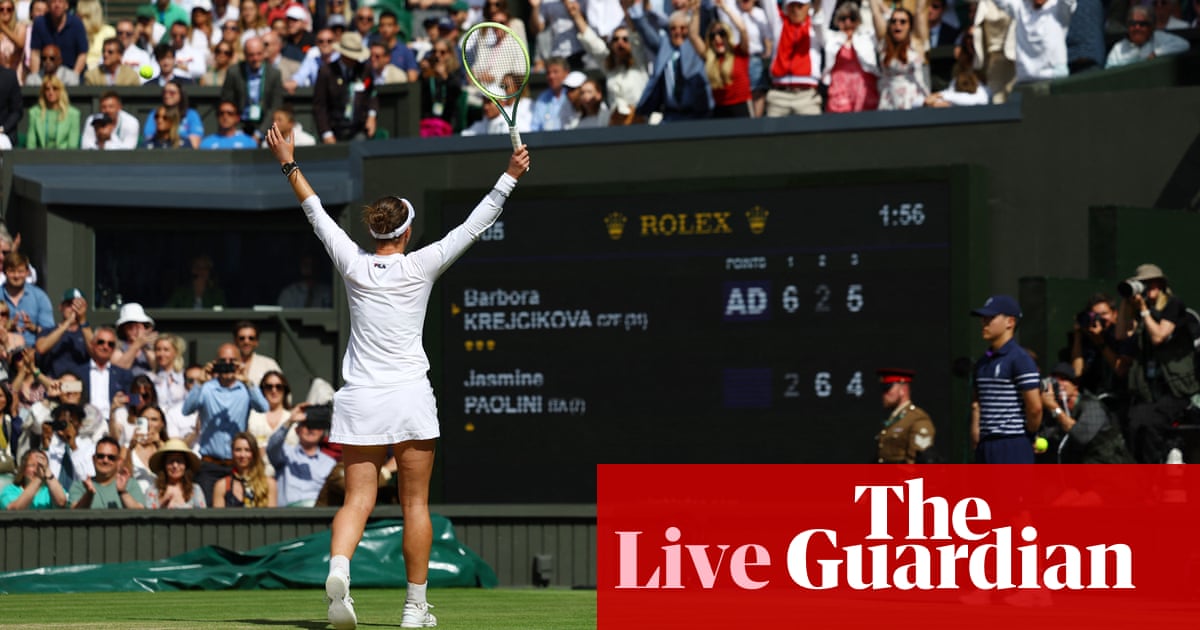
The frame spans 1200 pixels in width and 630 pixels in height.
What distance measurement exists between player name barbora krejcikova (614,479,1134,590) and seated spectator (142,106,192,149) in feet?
28.5

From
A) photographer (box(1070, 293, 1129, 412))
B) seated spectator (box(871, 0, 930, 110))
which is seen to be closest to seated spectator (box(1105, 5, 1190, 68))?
seated spectator (box(871, 0, 930, 110))

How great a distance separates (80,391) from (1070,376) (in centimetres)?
788

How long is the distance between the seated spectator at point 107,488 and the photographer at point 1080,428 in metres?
6.45

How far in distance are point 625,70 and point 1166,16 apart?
4470 mm

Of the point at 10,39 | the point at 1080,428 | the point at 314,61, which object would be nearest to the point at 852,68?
the point at 1080,428

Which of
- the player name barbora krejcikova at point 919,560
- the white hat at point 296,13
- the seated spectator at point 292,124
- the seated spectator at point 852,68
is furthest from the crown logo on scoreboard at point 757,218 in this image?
the white hat at point 296,13

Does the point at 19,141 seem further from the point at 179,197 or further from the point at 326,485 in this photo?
the point at 326,485

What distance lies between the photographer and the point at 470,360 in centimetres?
1675

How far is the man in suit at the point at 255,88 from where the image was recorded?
20.5 metres

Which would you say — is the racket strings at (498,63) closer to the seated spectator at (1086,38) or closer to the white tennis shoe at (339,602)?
the seated spectator at (1086,38)

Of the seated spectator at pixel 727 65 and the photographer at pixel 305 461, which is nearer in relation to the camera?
the photographer at pixel 305 461

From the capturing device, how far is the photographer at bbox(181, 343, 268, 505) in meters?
16.6

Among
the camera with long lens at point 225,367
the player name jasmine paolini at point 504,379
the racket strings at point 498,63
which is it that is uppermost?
the racket strings at point 498,63

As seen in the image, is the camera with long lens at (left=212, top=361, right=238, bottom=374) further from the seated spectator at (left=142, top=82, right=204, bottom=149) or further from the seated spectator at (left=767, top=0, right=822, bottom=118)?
the seated spectator at (left=767, top=0, right=822, bottom=118)
